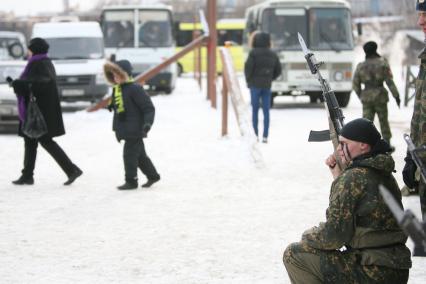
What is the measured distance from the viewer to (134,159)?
30.9 ft

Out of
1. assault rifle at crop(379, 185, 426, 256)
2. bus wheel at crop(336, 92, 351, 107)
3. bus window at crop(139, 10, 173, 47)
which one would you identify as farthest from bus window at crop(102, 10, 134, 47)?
assault rifle at crop(379, 185, 426, 256)

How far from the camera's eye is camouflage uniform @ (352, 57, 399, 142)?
36.9 ft

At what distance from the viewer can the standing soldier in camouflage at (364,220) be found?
402 cm

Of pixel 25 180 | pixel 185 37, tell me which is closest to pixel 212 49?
pixel 25 180

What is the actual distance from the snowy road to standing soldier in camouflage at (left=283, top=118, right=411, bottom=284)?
5.95 ft

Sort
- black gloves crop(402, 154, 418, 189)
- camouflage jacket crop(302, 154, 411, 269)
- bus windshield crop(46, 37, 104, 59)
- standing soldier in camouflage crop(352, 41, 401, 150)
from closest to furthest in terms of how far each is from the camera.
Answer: camouflage jacket crop(302, 154, 411, 269) → black gloves crop(402, 154, 418, 189) → standing soldier in camouflage crop(352, 41, 401, 150) → bus windshield crop(46, 37, 104, 59)

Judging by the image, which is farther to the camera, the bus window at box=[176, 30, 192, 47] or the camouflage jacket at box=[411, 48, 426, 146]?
the bus window at box=[176, 30, 192, 47]

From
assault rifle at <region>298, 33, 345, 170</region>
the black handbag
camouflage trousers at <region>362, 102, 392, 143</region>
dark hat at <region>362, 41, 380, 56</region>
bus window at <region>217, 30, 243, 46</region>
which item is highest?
assault rifle at <region>298, 33, 345, 170</region>

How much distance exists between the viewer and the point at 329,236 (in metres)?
4.10

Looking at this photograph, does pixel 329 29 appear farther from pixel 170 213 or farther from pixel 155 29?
pixel 170 213

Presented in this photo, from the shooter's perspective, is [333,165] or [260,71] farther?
[260,71]

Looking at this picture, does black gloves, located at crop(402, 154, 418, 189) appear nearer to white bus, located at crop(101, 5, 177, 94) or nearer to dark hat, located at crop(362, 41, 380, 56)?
dark hat, located at crop(362, 41, 380, 56)

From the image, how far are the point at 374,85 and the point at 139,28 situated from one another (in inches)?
640

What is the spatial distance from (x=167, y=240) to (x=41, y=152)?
249 inches
